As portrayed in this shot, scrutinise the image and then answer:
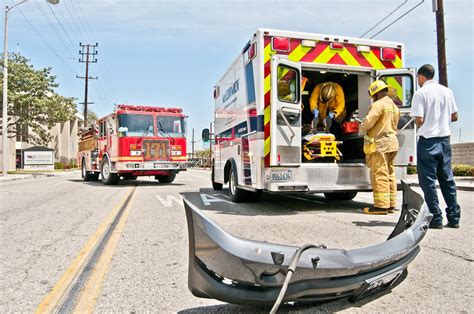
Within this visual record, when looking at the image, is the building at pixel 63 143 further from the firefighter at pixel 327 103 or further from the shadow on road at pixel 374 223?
the shadow on road at pixel 374 223

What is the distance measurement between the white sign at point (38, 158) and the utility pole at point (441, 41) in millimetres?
34651

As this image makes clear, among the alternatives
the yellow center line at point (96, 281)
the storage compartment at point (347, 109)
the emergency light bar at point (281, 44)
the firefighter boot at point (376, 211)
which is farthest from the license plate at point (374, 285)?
the storage compartment at point (347, 109)

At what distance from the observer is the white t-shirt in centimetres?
500

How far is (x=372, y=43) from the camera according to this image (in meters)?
7.22

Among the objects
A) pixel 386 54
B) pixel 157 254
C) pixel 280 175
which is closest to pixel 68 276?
pixel 157 254

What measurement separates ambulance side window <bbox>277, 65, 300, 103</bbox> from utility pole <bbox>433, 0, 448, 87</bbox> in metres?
10.3

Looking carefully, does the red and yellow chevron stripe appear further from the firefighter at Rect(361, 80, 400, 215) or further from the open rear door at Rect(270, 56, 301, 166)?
the firefighter at Rect(361, 80, 400, 215)

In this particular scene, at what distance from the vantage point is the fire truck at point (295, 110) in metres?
6.51

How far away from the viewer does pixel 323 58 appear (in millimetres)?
6973

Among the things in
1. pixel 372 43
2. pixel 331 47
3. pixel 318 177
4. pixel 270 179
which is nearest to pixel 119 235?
pixel 270 179

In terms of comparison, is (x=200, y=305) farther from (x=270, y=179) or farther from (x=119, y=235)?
(x=270, y=179)

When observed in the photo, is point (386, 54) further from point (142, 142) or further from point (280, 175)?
point (142, 142)

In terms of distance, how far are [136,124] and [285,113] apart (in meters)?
9.15

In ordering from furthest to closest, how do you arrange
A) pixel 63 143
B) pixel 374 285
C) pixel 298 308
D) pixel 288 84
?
pixel 63 143 → pixel 288 84 → pixel 298 308 → pixel 374 285
